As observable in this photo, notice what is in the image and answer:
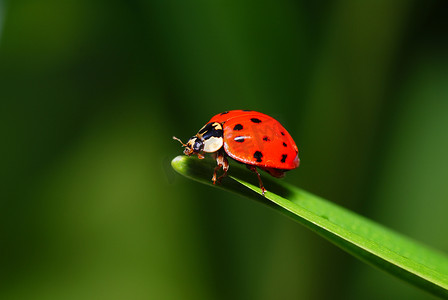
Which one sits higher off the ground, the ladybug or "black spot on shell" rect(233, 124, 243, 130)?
"black spot on shell" rect(233, 124, 243, 130)

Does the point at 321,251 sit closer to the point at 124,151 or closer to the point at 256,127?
the point at 256,127

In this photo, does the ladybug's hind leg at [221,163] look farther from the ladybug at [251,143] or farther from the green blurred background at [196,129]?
A: the green blurred background at [196,129]

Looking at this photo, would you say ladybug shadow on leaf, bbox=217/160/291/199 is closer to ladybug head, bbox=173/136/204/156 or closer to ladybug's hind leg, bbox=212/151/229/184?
ladybug's hind leg, bbox=212/151/229/184

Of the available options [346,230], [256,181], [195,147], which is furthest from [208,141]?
[346,230]

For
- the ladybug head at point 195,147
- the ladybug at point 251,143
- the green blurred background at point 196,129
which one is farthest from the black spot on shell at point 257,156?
the green blurred background at point 196,129

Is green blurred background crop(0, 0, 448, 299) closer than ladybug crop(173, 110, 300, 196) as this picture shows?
No

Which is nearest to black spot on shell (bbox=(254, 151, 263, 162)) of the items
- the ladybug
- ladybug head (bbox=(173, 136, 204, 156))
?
the ladybug
